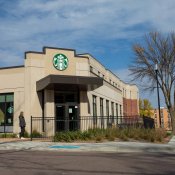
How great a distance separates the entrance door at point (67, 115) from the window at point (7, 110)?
4.24 meters

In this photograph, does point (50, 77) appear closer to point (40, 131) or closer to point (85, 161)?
point (40, 131)

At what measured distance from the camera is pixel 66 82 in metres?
25.7

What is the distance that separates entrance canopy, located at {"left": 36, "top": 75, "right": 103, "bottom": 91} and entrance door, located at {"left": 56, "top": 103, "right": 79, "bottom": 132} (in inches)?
64.0

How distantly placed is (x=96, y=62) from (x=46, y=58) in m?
12.4

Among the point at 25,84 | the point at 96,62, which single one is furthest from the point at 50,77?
the point at 96,62

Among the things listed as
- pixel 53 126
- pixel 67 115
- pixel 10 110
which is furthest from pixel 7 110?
pixel 67 115

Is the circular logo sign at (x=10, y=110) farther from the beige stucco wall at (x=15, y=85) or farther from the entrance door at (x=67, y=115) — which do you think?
the entrance door at (x=67, y=115)

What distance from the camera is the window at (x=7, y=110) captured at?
94.4 ft

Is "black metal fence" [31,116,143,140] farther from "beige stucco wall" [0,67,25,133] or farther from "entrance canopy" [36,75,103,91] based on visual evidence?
"entrance canopy" [36,75,103,91]

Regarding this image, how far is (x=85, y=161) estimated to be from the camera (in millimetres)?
11648

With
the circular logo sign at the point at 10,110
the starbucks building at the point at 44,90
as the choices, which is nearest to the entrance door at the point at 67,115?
the starbucks building at the point at 44,90

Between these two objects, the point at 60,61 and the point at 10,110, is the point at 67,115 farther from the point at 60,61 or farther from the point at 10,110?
the point at 10,110

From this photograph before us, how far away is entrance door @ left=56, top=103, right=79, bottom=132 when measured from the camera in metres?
27.3

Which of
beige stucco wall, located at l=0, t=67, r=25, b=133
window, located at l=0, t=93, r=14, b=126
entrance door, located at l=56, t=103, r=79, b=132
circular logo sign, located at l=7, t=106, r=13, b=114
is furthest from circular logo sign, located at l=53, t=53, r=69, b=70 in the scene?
circular logo sign, located at l=7, t=106, r=13, b=114
